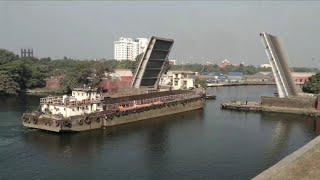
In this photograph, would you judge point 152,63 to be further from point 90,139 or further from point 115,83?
point 115,83

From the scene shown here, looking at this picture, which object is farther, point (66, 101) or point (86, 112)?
point (86, 112)

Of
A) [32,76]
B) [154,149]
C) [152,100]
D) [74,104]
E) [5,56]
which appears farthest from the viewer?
[5,56]

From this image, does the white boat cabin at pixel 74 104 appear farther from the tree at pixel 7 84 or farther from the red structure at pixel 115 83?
the red structure at pixel 115 83

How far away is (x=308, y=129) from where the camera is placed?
2794 centimetres

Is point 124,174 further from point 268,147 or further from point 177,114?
point 177,114

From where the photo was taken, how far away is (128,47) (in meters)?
137

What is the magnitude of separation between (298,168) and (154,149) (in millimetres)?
9197

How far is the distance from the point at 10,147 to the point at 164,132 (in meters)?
9.80

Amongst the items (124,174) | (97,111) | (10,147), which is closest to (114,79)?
(97,111)

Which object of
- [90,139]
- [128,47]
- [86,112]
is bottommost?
[90,139]

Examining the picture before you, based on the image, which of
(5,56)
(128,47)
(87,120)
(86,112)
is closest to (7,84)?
(5,56)

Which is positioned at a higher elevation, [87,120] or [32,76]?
[32,76]

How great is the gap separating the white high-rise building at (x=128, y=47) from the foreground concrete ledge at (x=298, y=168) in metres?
122

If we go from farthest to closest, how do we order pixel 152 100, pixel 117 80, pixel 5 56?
pixel 5 56, pixel 117 80, pixel 152 100
